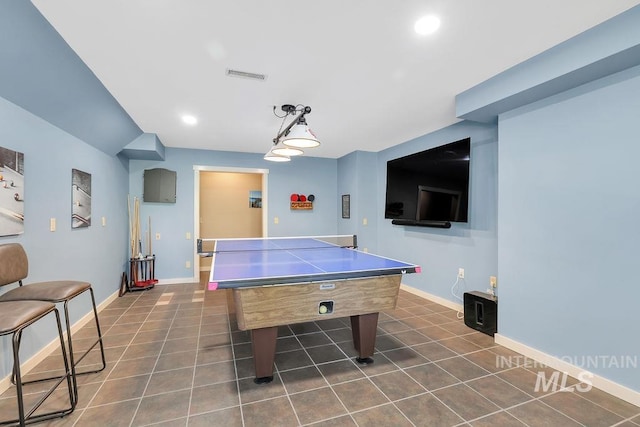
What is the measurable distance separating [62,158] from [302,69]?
2.49m

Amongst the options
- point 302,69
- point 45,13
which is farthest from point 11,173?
point 302,69

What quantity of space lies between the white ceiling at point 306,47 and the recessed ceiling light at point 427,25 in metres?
0.04

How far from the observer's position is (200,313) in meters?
3.62

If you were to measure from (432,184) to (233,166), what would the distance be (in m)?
3.52

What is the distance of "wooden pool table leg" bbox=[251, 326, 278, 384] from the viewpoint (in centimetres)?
207

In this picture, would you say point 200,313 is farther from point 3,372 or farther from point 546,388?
point 546,388

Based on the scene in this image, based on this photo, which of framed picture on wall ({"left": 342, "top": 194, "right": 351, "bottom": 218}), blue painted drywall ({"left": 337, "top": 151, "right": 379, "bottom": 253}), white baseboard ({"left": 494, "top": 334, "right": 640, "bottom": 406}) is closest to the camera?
white baseboard ({"left": 494, "top": 334, "right": 640, "bottom": 406})

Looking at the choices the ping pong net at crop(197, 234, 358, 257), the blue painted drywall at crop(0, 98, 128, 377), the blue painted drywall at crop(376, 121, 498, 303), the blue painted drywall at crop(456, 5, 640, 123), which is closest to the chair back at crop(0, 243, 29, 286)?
the blue painted drywall at crop(0, 98, 128, 377)

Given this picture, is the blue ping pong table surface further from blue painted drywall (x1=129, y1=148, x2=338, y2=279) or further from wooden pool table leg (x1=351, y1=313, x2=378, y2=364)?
blue painted drywall (x1=129, y1=148, x2=338, y2=279)

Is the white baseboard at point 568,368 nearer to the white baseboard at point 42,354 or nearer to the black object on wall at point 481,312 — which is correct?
the black object on wall at point 481,312

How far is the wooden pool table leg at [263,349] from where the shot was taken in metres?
2.07

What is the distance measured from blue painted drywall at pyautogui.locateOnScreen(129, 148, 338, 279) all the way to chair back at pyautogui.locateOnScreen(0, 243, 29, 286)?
3.02m

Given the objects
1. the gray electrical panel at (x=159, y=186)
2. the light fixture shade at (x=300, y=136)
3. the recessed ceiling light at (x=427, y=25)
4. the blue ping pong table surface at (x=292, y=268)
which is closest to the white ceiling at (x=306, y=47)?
the recessed ceiling light at (x=427, y=25)

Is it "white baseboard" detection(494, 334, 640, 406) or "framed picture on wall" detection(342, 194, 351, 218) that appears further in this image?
"framed picture on wall" detection(342, 194, 351, 218)
